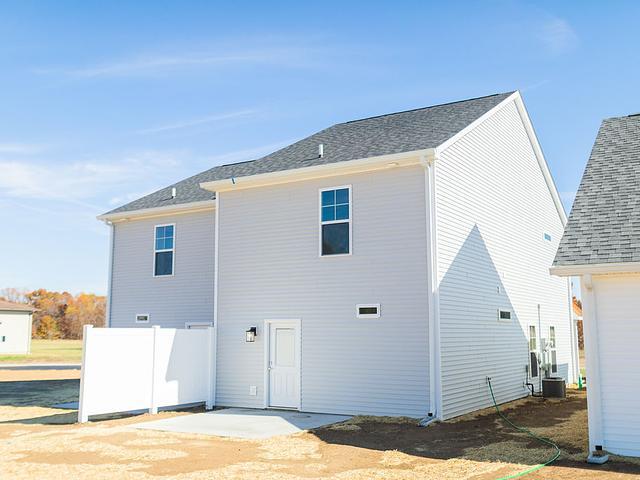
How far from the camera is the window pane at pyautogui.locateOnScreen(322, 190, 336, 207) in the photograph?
1373 centimetres

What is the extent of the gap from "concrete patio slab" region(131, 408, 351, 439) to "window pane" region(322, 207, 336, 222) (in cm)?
432

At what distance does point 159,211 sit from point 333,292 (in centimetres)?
715

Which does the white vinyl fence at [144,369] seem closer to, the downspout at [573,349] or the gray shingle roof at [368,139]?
the gray shingle roof at [368,139]

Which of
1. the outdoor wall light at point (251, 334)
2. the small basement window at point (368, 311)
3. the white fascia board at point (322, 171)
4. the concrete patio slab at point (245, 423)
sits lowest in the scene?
the concrete patio slab at point (245, 423)

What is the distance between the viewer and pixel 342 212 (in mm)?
13570

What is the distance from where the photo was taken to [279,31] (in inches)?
531

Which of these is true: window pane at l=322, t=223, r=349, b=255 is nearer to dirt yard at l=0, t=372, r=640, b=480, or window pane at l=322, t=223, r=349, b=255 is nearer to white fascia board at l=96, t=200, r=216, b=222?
dirt yard at l=0, t=372, r=640, b=480

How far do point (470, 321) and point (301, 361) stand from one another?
3972 mm

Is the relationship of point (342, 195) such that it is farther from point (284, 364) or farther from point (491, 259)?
point (491, 259)

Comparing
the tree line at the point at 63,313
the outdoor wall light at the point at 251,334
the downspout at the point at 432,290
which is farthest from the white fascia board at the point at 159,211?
the tree line at the point at 63,313

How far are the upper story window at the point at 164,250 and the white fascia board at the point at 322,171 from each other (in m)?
3.30

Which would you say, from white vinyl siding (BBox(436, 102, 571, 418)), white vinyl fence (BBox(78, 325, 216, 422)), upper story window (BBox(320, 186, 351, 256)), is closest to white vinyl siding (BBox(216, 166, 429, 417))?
upper story window (BBox(320, 186, 351, 256))

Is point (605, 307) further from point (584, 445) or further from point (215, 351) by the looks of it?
point (215, 351)

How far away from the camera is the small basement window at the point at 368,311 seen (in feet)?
42.1
